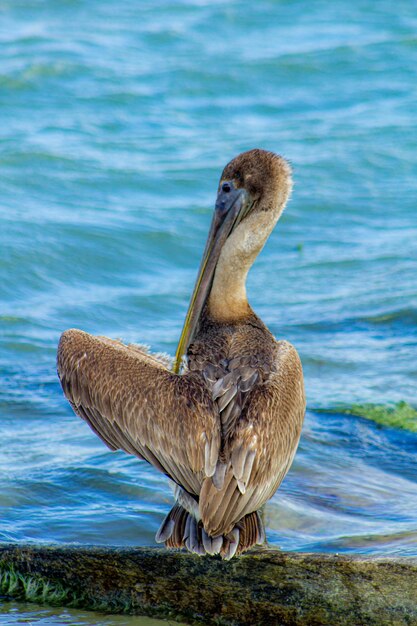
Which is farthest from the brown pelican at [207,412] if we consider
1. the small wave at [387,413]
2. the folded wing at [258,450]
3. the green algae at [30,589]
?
the small wave at [387,413]

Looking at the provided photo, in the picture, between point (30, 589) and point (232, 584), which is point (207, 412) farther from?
point (30, 589)

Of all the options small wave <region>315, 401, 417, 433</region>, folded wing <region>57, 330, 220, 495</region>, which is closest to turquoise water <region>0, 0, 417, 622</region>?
small wave <region>315, 401, 417, 433</region>

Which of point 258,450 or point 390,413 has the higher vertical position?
point 390,413

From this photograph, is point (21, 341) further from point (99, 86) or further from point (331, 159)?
point (99, 86)

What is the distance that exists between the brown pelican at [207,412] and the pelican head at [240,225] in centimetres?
7

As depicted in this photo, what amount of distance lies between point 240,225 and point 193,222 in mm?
5878

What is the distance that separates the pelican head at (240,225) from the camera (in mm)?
5199

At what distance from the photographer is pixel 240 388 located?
4.29 m

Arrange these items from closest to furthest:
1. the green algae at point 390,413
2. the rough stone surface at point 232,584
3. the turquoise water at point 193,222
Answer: the rough stone surface at point 232,584, the turquoise water at point 193,222, the green algae at point 390,413

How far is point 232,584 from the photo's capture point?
13.0 feet

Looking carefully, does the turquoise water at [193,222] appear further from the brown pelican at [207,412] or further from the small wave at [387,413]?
the brown pelican at [207,412]

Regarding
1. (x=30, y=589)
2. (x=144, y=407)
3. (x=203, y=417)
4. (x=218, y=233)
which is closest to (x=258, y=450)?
(x=203, y=417)

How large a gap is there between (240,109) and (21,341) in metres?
7.85

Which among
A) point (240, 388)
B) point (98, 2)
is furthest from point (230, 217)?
point (98, 2)
